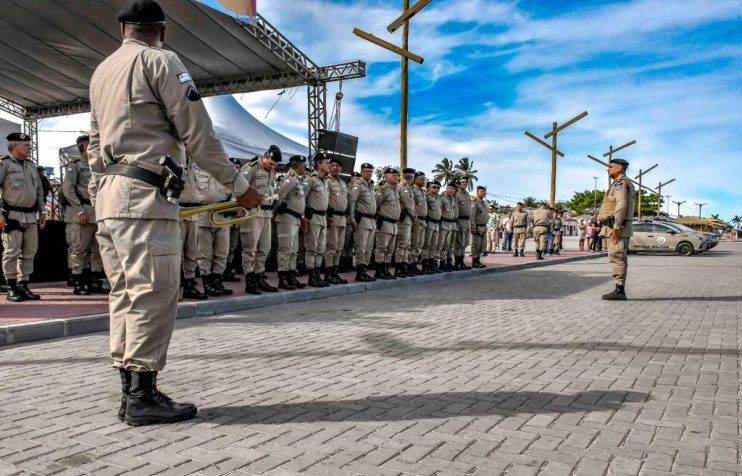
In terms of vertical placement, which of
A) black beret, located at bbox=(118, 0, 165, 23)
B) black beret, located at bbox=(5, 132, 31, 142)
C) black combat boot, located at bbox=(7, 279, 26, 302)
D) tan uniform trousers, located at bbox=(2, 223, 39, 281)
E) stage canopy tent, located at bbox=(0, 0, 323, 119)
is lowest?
black combat boot, located at bbox=(7, 279, 26, 302)

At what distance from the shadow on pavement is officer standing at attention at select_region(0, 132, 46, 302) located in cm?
563

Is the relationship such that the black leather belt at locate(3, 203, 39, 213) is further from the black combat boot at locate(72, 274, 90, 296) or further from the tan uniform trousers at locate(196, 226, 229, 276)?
the tan uniform trousers at locate(196, 226, 229, 276)

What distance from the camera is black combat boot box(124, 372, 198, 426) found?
323cm

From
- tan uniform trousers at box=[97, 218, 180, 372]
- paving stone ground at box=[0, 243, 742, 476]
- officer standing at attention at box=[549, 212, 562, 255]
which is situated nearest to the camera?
paving stone ground at box=[0, 243, 742, 476]

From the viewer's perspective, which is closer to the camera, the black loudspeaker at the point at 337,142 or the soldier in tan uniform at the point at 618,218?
the soldier in tan uniform at the point at 618,218

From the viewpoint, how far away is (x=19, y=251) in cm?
771

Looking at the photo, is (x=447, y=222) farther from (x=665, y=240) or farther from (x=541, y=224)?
(x=665, y=240)

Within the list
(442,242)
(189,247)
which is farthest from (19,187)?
(442,242)

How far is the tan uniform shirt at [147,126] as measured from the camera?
10.3 ft

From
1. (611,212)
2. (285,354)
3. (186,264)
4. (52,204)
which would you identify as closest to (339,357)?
(285,354)

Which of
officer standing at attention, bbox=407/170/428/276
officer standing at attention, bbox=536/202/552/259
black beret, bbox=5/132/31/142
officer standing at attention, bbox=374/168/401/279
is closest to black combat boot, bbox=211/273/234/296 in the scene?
black beret, bbox=5/132/31/142

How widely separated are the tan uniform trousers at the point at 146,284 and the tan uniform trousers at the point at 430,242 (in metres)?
10.0

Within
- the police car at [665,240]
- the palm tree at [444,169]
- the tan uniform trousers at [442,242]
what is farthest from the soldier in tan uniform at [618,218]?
the palm tree at [444,169]

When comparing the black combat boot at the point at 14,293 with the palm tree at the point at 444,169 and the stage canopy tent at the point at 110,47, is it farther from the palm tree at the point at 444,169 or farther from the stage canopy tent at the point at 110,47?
the palm tree at the point at 444,169
